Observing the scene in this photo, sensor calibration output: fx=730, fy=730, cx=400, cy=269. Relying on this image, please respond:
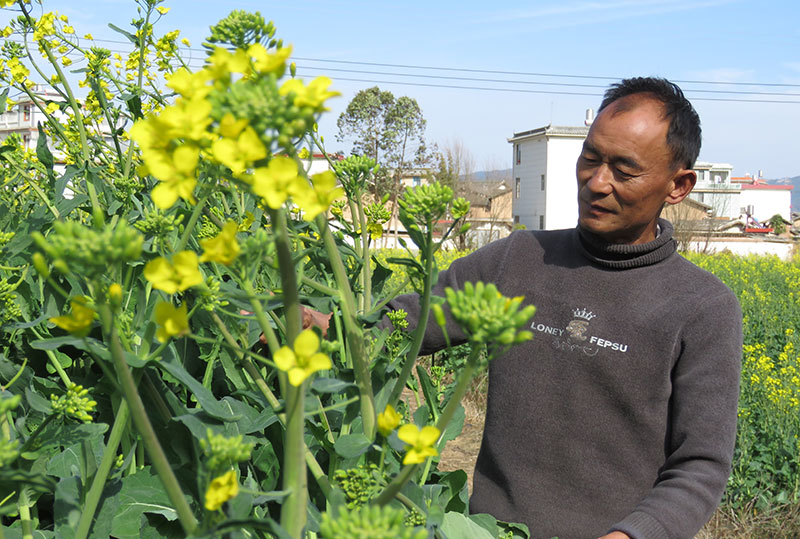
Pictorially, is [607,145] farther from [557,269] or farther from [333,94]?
[333,94]

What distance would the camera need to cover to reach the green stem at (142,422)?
540 mm

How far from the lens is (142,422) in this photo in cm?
56

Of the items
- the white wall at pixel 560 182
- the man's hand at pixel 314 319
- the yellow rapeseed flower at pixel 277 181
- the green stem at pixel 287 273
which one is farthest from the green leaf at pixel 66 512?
the white wall at pixel 560 182

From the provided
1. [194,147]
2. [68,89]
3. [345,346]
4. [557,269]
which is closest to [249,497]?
[194,147]

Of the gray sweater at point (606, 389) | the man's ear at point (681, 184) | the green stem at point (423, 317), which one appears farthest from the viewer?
the man's ear at point (681, 184)

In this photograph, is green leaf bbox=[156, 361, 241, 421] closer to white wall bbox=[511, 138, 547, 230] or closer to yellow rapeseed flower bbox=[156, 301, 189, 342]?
yellow rapeseed flower bbox=[156, 301, 189, 342]

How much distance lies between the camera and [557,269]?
2203 mm

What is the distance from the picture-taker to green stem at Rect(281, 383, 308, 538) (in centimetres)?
60

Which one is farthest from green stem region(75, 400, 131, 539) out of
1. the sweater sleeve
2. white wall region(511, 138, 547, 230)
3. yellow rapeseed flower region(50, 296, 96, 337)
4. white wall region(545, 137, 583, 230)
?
white wall region(511, 138, 547, 230)

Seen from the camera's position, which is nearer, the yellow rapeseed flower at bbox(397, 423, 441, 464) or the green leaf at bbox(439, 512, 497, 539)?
the yellow rapeseed flower at bbox(397, 423, 441, 464)

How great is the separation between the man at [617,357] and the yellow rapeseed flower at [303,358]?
1.23m

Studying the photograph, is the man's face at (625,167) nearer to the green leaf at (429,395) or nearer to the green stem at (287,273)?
the green leaf at (429,395)

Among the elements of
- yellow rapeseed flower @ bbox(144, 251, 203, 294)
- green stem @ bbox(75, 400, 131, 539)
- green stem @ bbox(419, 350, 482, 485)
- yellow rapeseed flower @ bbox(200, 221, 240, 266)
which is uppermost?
yellow rapeseed flower @ bbox(200, 221, 240, 266)

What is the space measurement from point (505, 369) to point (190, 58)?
1283mm
